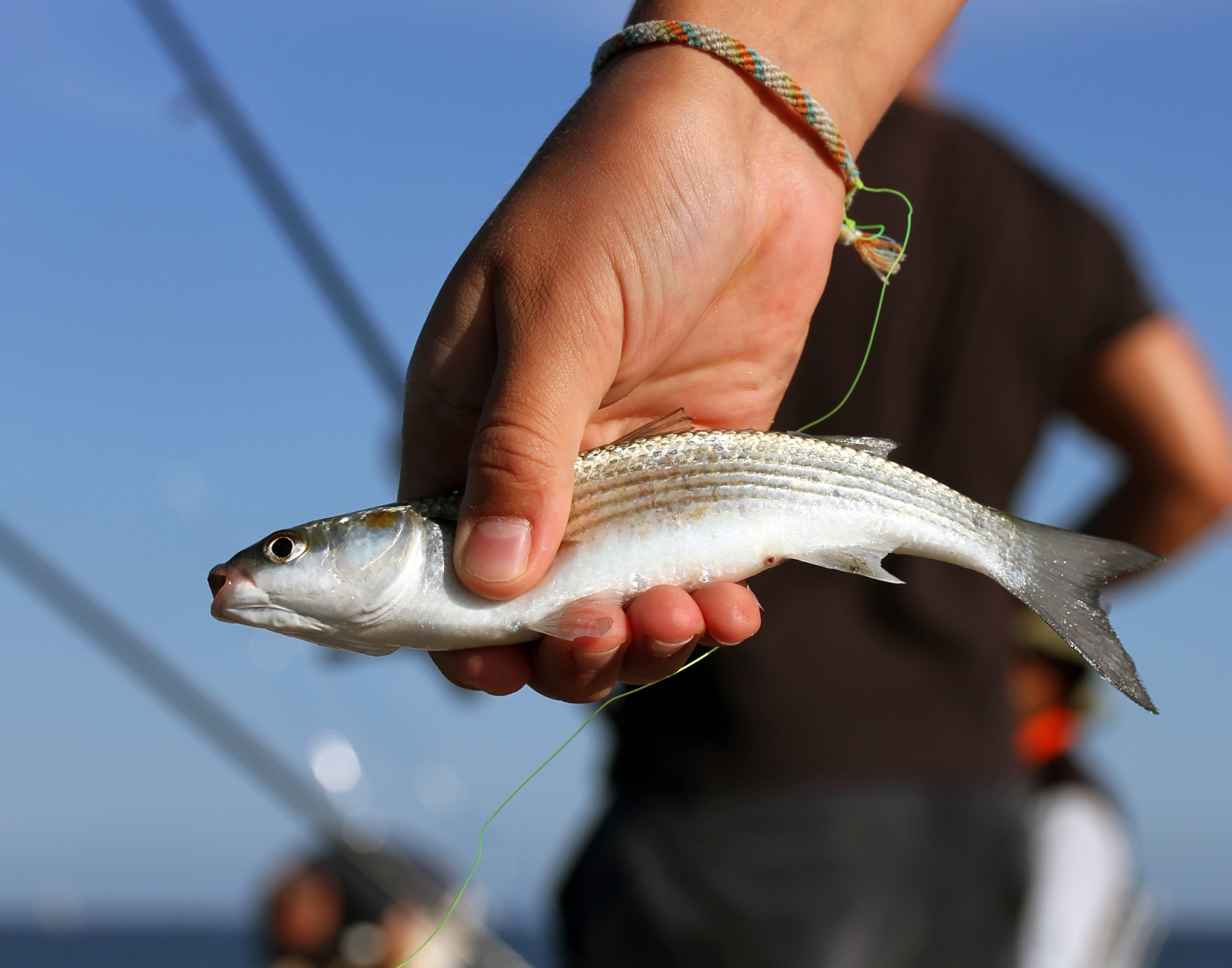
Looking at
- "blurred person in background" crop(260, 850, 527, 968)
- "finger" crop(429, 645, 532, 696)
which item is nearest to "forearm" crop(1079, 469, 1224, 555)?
"finger" crop(429, 645, 532, 696)

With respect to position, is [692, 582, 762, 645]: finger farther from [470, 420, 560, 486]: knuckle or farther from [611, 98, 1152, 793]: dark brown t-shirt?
[611, 98, 1152, 793]: dark brown t-shirt

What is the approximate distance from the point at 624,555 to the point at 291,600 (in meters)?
0.87

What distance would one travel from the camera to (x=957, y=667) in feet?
17.6

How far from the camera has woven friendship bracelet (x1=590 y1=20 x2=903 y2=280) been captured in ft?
10.7

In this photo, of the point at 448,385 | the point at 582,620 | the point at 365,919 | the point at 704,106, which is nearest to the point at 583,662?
the point at 582,620

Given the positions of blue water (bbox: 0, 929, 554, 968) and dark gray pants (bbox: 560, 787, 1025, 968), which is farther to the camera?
blue water (bbox: 0, 929, 554, 968)

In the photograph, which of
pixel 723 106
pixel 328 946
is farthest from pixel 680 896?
pixel 328 946

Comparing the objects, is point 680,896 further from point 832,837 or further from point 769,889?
point 832,837

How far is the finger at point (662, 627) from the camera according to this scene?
9.64 feet

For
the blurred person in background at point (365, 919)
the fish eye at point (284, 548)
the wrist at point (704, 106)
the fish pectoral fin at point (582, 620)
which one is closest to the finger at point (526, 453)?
the fish pectoral fin at point (582, 620)

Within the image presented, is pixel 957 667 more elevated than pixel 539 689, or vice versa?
pixel 539 689

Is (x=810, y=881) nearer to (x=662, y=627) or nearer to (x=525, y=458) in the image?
(x=662, y=627)

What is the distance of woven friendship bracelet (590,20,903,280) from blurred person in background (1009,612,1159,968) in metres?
4.61

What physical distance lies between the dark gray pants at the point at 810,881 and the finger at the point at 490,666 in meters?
2.31
